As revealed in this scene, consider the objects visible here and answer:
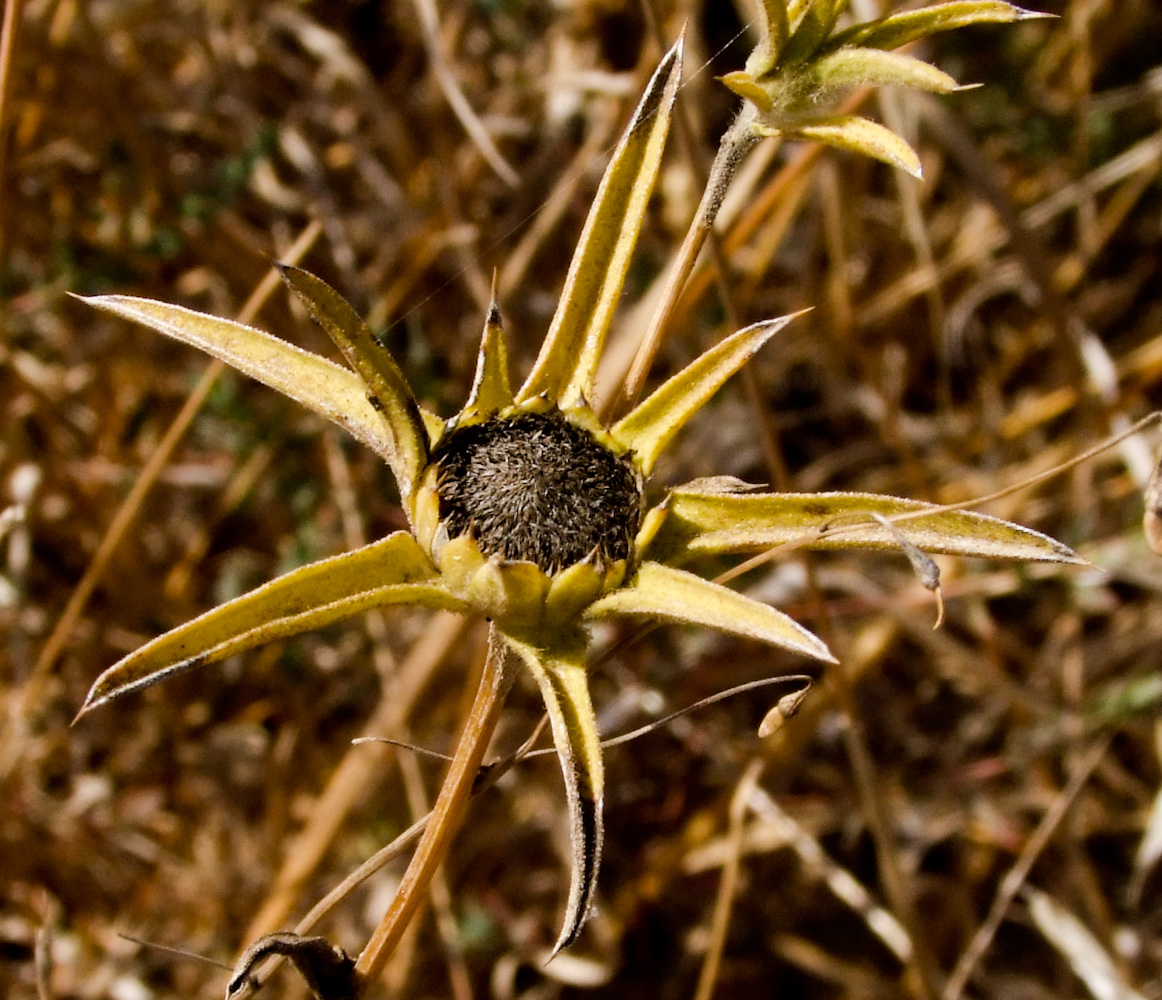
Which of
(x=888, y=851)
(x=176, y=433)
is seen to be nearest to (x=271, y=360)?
(x=176, y=433)

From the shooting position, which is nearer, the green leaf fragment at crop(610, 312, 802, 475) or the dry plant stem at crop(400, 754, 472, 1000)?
the green leaf fragment at crop(610, 312, 802, 475)

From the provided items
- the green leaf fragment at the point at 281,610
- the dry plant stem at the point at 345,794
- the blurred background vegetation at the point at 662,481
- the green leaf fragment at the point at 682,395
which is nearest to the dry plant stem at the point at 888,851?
the blurred background vegetation at the point at 662,481

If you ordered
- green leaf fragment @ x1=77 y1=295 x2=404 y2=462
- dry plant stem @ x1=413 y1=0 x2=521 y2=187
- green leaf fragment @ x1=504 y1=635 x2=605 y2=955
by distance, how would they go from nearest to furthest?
green leaf fragment @ x1=504 y1=635 x2=605 y2=955 → green leaf fragment @ x1=77 y1=295 x2=404 y2=462 → dry plant stem @ x1=413 y1=0 x2=521 y2=187

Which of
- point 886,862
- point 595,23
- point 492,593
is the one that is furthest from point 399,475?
point 595,23

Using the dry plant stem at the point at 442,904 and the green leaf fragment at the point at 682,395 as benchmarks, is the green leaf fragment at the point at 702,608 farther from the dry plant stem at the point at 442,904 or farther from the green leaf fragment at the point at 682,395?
the dry plant stem at the point at 442,904

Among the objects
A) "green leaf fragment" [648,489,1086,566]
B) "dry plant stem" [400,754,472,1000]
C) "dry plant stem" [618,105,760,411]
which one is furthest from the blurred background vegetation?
"green leaf fragment" [648,489,1086,566]

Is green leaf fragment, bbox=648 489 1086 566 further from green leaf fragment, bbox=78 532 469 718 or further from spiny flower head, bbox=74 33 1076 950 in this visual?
green leaf fragment, bbox=78 532 469 718

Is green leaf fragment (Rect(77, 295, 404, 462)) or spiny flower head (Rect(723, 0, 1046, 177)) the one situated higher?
spiny flower head (Rect(723, 0, 1046, 177))

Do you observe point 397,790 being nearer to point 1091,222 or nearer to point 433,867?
point 433,867

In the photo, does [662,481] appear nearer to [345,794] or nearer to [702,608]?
[345,794]
